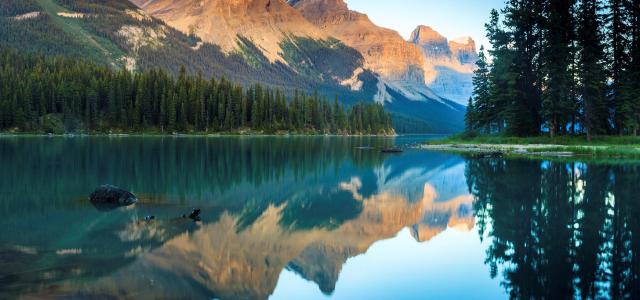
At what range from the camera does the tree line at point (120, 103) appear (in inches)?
5812

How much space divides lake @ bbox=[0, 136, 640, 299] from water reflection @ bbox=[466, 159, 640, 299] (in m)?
0.07

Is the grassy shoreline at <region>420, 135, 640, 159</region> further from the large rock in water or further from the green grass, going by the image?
the large rock in water

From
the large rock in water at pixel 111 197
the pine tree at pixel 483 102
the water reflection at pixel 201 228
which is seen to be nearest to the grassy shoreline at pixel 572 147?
the pine tree at pixel 483 102

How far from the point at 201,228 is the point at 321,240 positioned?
4751 millimetres

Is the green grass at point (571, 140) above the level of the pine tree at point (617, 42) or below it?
below

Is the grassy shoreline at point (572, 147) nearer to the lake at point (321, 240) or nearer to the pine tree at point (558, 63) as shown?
the pine tree at point (558, 63)

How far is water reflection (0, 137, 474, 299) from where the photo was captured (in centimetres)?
1345

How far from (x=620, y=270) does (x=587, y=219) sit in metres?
8.06

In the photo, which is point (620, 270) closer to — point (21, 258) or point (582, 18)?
point (21, 258)

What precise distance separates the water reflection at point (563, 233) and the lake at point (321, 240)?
69mm

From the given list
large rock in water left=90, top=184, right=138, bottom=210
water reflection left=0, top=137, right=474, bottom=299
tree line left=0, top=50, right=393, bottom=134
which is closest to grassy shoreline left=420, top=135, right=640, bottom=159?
water reflection left=0, top=137, right=474, bottom=299

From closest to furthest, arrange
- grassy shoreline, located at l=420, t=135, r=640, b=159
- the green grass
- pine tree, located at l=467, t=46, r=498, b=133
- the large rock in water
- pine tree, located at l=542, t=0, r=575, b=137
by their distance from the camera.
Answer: the large rock in water → grassy shoreline, located at l=420, t=135, r=640, b=159 → the green grass → pine tree, located at l=542, t=0, r=575, b=137 → pine tree, located at l=467, t=46, r=498, b=133

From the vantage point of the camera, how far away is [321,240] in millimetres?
18719

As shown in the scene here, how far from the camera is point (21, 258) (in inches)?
587
